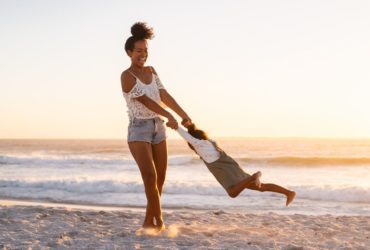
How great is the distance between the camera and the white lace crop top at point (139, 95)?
190 inches

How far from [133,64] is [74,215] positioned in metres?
2.82

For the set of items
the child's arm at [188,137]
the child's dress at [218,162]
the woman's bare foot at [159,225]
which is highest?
the child's arm at [188,137]

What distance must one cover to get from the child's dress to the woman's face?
0.73 m

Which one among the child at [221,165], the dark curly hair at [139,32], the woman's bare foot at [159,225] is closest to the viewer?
the dark curly hair at [139,32]

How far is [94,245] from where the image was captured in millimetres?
4980

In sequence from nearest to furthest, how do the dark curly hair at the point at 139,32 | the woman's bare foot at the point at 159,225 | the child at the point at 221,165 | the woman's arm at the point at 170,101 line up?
1. the dark curly hair at the point at 139,32
2. the child at the point at 221,165
3. the woman's arm at the point at 170,101
4. the woman's bare foot at the point at 159,225

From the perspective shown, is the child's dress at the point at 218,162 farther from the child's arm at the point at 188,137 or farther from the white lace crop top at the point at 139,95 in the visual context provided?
the white lace crop top at the point at 139,95

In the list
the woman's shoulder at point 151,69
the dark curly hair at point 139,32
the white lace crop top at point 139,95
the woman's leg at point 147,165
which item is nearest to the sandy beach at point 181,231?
Answer: the woman's leg at point 147,165

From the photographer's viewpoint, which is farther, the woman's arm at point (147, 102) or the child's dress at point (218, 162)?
the child's dress at point (218, 162)

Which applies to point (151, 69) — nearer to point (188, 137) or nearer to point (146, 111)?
point (146, 111)

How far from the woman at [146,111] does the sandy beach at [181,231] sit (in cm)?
49

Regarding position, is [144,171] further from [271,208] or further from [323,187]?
[323,187]

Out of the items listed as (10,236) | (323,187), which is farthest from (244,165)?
(10,236)

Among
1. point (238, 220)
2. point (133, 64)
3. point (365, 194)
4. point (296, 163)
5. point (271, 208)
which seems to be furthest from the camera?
point (296, 163)
